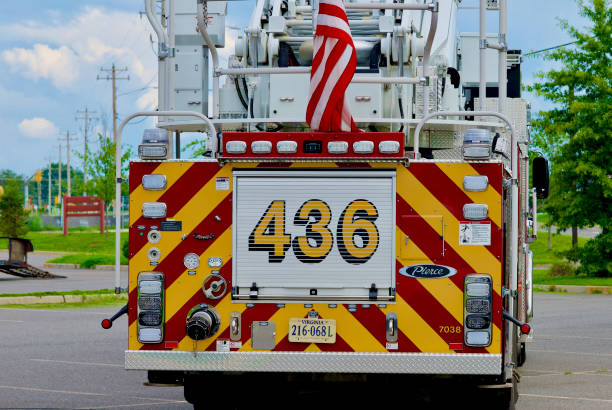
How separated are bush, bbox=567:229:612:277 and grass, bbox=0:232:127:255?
26.0 m

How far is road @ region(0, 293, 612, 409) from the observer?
30.5 feet

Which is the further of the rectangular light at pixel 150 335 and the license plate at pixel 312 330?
the rectangular light at pixel 150 335

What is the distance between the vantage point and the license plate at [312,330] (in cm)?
671

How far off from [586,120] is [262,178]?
23890mm

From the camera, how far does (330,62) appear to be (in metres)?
7.30

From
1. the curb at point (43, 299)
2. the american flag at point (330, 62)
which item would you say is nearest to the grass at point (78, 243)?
the curb at point (43, 299)

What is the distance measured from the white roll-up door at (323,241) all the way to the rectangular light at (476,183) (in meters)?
0.51

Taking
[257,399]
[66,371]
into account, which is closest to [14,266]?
[66,371]

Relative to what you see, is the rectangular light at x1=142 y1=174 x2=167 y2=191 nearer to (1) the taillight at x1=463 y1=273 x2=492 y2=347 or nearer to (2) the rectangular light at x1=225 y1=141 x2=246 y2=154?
(2) the rectangular light at x1=225 y1=141 x2=246 y2=154

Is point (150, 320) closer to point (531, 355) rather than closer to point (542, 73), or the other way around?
point (531, 355)

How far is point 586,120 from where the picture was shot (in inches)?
1141

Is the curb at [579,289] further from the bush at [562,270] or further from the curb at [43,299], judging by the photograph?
the curb at [43,299]

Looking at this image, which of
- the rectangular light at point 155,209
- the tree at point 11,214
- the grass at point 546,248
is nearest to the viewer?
the rectangular light at point 155,209

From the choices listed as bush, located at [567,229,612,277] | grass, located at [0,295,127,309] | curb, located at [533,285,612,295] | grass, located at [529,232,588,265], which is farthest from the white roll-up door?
grass, located at [529,232,588,265]
